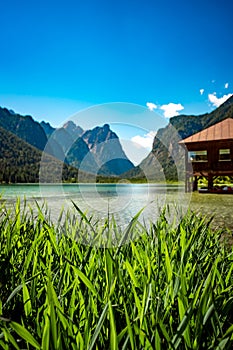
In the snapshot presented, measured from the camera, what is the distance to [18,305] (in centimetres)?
104

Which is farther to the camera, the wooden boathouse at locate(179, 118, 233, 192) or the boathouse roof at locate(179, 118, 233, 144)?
the wooden boathouse at locate(179, 118, 233, 192)

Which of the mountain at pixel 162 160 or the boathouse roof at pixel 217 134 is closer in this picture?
the mountain at pixel 162 160

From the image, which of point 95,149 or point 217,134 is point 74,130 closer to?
point 95,149

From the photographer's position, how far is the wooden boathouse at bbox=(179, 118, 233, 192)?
11641mm

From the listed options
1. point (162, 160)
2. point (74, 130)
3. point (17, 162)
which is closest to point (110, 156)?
point (74, 130)

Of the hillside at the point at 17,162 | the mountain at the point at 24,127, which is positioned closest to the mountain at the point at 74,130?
the hillside at the point at 17,162

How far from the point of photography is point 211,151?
12.0m

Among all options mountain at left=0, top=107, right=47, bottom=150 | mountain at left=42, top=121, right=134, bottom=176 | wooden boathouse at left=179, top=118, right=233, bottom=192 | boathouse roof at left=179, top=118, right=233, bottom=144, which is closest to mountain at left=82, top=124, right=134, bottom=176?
mountain at left=42, top=121, right=134, bottom=176

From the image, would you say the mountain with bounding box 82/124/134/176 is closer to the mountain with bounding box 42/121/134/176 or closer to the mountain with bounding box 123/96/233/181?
the mountain with bounding box 42/121/134/176

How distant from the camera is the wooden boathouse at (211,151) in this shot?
458 inches

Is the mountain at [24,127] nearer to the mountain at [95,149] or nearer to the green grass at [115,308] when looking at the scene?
the mountain at [95,149]

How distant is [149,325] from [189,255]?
1.59 ft

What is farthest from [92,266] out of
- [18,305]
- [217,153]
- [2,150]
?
[2,150]

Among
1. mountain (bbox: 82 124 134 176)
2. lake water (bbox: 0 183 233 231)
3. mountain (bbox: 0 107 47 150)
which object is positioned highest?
mountain (bbox: 0 107 47 150)
